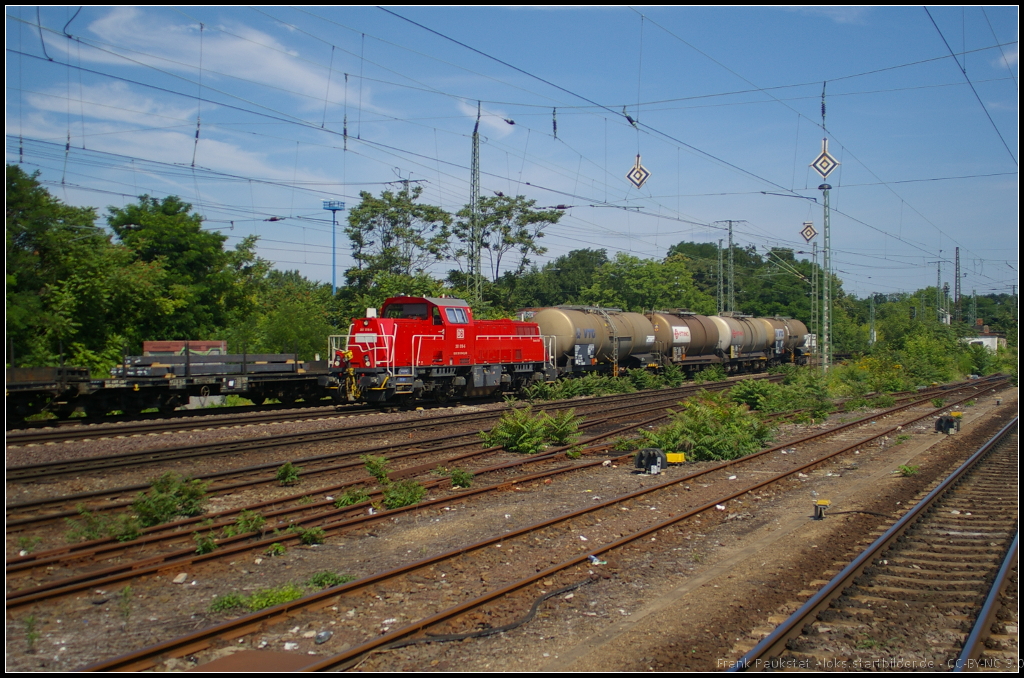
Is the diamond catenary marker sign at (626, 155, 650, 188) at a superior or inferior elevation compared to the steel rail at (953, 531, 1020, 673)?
superior

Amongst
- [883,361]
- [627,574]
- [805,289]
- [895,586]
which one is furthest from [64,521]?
[805,289]

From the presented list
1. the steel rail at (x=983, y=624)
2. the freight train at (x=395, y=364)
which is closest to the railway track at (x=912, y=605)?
the steel rail at (x=983, y=624)

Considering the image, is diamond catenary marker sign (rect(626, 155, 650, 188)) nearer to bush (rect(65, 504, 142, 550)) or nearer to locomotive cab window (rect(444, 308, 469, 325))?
locomotive cab window (rect(444, 308, 469, 325))

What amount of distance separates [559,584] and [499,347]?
17.8 metres

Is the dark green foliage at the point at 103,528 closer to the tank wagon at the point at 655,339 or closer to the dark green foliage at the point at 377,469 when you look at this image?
the dark green foliage at the point at 377,469

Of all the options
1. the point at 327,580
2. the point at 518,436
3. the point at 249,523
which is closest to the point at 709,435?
the point at 518,436

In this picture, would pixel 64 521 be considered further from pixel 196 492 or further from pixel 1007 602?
pixel 1007 602

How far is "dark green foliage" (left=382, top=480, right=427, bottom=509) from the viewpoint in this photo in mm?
10586

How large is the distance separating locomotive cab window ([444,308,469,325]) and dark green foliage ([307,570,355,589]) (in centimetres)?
1569

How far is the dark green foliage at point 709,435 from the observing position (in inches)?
594

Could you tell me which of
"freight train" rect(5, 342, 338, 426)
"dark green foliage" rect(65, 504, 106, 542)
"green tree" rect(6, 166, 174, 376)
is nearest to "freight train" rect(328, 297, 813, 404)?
"freight train" rect(5, 342, 338, 426)

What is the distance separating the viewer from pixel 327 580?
7199 millimetres

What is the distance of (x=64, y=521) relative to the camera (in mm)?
9180

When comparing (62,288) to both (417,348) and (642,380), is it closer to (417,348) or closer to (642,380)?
(417,348)
